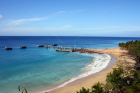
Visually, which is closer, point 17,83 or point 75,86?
point 75,86

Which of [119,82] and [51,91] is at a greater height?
[119,82]

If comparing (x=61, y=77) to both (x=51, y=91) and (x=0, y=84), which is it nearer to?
(x=51, y=91)

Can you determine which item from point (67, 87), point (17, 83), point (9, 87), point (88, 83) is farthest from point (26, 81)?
point (88, 83)

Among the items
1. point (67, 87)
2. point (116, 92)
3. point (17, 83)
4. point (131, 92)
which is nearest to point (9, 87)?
point (17, 83)

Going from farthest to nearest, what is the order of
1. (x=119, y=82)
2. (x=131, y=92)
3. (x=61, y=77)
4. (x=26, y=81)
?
(x=61, y=77) → (x=26, y=81) → (x=119, y=82) → (x=131, y=92)

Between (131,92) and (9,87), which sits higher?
A: (131,92)

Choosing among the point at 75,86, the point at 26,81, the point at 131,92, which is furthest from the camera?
the point at 26,81

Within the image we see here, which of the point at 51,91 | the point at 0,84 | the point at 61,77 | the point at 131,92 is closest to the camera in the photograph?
the point at 131,92

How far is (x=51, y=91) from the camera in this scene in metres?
14.6

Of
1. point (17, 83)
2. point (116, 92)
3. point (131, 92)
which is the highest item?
point (131, 92)

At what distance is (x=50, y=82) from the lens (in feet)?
58.1

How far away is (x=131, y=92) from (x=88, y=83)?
9722mm

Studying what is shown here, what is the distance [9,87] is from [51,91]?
7.10 metres

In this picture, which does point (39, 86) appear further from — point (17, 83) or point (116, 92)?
point (116, 92)
